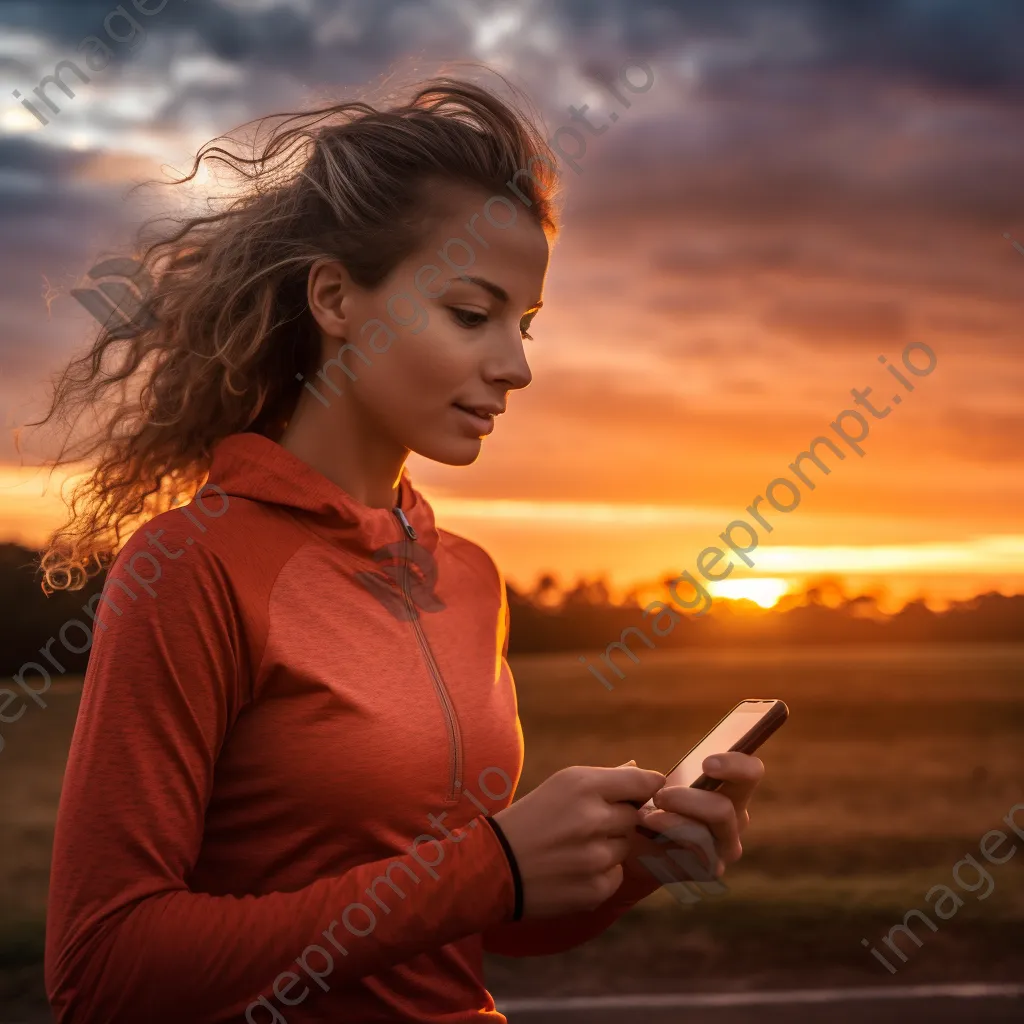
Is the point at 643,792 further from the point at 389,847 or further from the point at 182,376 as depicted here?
the point at 182,376

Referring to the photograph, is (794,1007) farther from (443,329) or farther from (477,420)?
(443,329)

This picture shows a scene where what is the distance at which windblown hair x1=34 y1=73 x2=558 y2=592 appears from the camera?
1.73m

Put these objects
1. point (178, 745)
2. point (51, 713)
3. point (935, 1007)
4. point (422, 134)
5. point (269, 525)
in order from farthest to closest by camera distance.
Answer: point (51, 713)
point (935, 1007)
point (422, 134)
point (269, 525)
point (178, 745)

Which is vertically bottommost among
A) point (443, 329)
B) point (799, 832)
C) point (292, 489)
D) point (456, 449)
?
point (292, 489)

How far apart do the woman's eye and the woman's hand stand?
0.67 meters

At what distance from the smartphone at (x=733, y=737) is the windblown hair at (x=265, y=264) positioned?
79 centimetres

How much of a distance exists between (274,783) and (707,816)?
0.53 m

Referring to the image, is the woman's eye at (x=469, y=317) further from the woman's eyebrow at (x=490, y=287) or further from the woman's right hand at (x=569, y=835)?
the woman's right hand at (x=569, y=835)

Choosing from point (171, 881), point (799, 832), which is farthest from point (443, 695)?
point (799, 832)

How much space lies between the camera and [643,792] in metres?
1.41

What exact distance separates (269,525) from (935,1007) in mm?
3789

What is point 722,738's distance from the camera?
162 cm

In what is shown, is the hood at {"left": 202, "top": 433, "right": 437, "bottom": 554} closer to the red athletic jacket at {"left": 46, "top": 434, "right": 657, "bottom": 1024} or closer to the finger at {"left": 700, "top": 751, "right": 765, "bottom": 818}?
the red athletic jacket at {"left": 46, "top": 434, "right": 657, "bottom": 1024}

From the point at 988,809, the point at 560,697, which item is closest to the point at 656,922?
the point at 988,809
